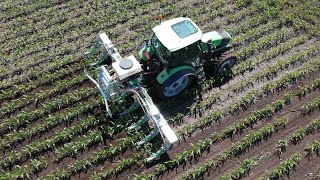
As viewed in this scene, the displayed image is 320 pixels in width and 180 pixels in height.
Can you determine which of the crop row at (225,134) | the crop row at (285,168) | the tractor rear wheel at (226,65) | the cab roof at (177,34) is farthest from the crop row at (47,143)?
the crop row at (285,168)

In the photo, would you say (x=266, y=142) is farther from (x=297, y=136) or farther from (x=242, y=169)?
(x=242, y=169)

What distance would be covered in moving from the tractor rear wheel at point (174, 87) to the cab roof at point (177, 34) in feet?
3.85

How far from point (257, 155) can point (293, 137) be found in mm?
1424

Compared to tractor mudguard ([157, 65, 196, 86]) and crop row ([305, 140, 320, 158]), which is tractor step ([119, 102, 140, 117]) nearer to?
tractor mudguard ([157, 65, 196, 86])

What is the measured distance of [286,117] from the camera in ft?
43.7

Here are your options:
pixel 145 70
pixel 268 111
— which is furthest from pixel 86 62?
pixel 268 111

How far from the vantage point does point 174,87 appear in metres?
13.6

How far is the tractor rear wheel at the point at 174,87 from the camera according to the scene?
516 inches

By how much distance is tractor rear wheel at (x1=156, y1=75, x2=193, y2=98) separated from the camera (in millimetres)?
13105

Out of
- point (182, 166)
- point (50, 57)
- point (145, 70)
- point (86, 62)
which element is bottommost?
point (182, 166)

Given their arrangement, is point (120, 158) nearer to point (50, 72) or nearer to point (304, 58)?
point (50, 72)

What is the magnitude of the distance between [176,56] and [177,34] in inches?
29.2

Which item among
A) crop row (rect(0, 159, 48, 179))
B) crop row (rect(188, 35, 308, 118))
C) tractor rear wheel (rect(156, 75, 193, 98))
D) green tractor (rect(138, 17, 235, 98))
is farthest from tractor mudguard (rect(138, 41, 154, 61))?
crop row (rect(0, 159, 48, 179))

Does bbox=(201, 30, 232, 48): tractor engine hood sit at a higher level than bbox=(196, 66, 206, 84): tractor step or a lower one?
higher
